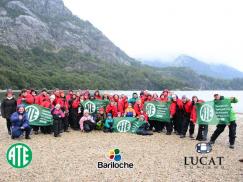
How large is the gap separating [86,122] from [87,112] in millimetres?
524

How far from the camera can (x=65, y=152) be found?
13.6 m

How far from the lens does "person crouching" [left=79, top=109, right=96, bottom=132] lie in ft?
61.3

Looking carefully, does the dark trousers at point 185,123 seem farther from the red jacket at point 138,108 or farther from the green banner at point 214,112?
the red jacket at point 138,108

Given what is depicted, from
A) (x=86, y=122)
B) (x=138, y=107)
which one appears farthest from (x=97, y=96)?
(x=138, y=107)

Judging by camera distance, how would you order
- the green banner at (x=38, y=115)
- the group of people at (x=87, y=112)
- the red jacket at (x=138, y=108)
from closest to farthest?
the group of people at (x=87, y=112), the green banner at (x=38, y=115), the red jacket at (x=138, y=108)

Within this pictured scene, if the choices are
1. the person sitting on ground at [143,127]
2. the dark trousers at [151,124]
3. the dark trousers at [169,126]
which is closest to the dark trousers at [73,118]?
the person sitting on ground at [143,127]

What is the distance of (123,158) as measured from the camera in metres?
12.8

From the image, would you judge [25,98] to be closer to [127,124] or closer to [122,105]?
[122,105]

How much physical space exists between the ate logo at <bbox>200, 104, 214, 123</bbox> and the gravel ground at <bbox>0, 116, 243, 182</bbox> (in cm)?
112

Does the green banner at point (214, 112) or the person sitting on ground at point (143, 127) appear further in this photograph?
the person sitting on ground at point (143, 127)

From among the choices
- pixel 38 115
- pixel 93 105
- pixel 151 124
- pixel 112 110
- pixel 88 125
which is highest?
pixel 93 105

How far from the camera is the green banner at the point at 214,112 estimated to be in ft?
50.4

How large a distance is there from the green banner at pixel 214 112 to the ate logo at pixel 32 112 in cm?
751

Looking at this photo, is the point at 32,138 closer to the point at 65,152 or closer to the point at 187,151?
the point at 65,152
